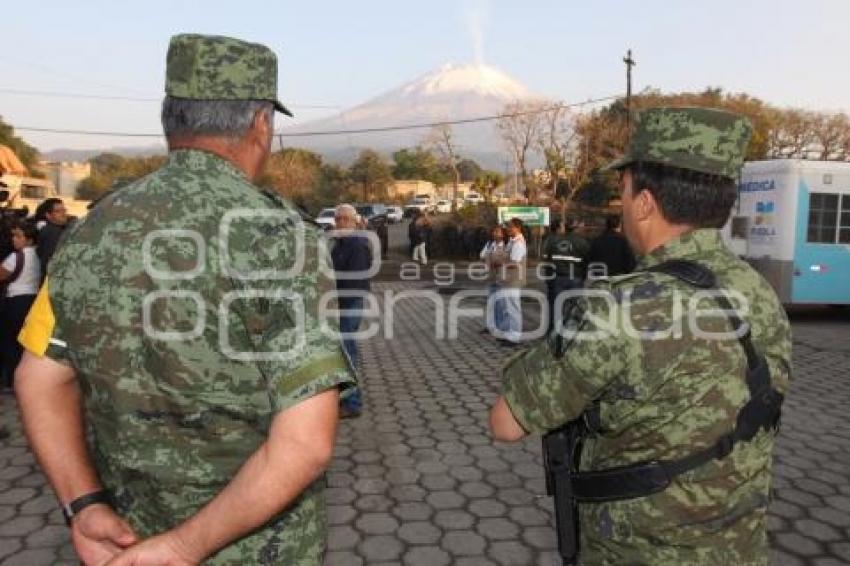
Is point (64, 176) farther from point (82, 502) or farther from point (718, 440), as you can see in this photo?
point (718, 440)

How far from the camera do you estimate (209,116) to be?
1.36m

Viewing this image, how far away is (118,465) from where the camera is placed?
1.40 m

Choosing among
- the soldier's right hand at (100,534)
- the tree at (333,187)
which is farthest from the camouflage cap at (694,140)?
the tree at (333,187)

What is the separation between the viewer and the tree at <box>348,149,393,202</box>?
229 feet

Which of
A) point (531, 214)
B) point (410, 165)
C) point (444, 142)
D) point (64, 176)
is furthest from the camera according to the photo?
point (410, 165)

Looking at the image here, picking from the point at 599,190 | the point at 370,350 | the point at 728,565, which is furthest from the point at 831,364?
the point at 599,190

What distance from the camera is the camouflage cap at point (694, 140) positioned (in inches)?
63.2

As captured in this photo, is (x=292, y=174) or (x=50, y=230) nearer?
(x=50, y=230)

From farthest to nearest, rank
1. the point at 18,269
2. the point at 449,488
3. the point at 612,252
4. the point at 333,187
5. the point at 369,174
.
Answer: the point at 369,174 < the point at 333,187 < the point at 612,252 < the point at 18,269 < the point at 449,488

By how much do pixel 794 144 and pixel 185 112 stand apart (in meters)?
57.8

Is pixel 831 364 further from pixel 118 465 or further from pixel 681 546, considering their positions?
pixel 118 465

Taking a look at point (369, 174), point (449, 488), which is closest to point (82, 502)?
point (449, 488)

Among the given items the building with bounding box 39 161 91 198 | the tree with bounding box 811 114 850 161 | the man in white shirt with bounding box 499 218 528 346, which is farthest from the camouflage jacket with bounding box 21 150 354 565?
the building with bounding box 39 161 91 198

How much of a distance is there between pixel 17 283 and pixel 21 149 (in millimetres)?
64656
